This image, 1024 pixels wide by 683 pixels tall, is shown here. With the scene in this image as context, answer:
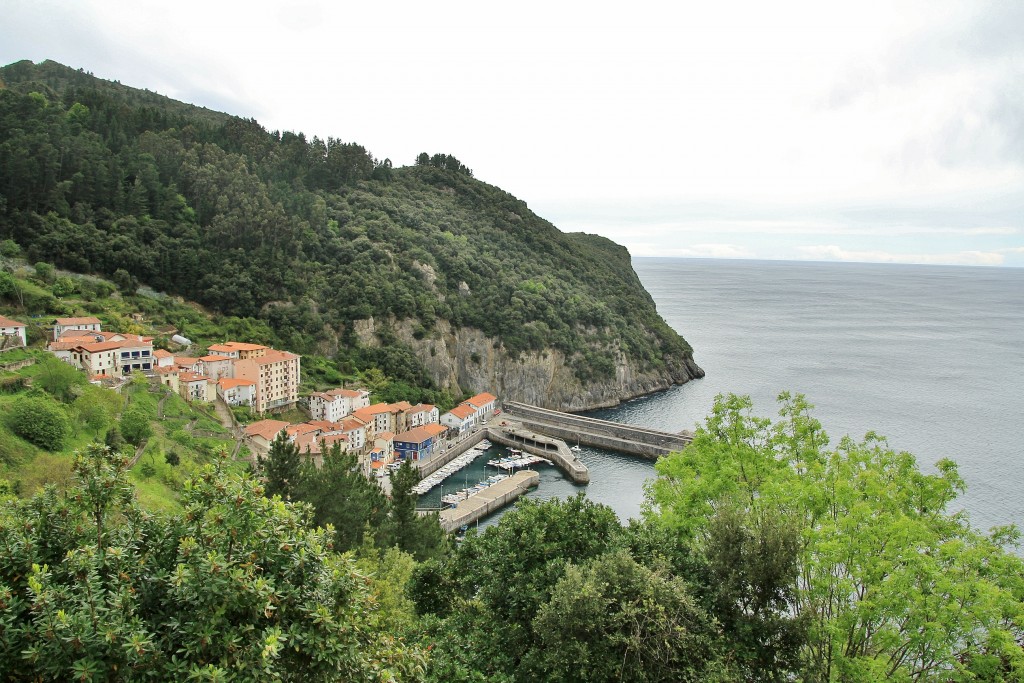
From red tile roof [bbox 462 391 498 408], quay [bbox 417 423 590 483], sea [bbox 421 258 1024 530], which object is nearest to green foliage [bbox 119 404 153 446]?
sea [bbox 421 258 1024 530]

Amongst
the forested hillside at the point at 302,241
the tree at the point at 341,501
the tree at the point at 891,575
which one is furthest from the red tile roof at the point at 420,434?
the tree at the point at 891,575

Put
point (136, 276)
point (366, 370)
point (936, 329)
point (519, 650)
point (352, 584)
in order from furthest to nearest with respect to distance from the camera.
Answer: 1. point (936, 329)
2. point (366, 370)
3. point (136, 276)
4. point (519, 650)
5. point (352, 584)

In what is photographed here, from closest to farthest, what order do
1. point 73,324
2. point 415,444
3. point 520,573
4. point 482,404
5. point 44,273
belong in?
point 520,573 → point 73,324 → point 44,273 → point 415,444 → point 482,404

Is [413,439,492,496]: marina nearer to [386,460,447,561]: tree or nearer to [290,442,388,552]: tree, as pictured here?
[290,442,388,552]: tree

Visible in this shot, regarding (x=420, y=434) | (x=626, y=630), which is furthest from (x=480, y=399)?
(x=626, y=630)

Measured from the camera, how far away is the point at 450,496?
41281mm

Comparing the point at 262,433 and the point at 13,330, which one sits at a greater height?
the point at 13,330

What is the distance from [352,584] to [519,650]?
17.8ft

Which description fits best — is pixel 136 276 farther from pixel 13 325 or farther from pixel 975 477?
pixel 975 477

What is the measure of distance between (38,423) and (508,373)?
46.7 m

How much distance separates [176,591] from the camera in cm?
546

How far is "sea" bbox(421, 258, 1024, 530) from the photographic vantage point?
42.8 m

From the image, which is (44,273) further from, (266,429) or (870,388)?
(870,388)

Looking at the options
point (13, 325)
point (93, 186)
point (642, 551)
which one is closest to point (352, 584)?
point (642, 551)
